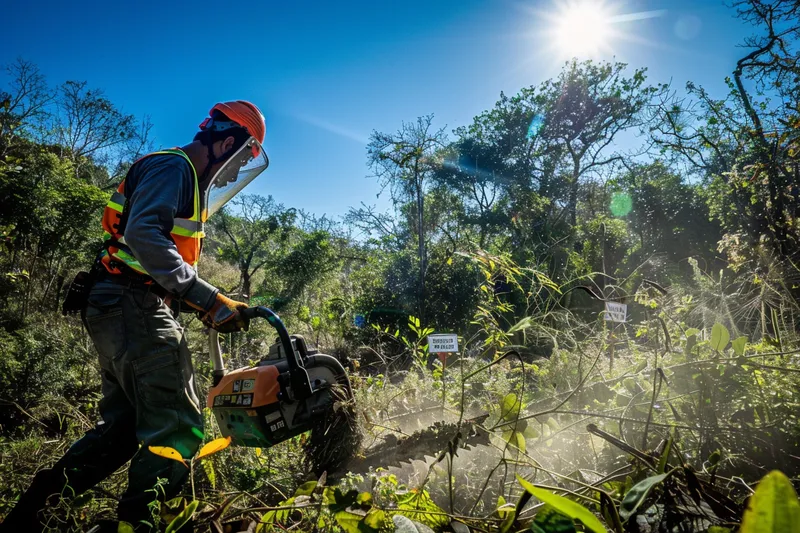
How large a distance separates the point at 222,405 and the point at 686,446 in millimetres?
1881

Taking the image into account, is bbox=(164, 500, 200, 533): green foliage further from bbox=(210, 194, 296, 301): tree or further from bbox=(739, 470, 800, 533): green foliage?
bbox=(210, 194, 296, 301): tree

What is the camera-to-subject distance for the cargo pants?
5.14 feet

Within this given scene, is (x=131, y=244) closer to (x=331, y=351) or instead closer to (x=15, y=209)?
(x=331, y=351)

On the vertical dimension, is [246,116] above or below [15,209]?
below

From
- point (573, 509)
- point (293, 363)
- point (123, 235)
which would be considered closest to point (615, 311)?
point (293, 363)

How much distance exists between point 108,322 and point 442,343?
1.63 m

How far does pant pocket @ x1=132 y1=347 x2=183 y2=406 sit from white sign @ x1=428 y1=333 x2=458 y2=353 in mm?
1231

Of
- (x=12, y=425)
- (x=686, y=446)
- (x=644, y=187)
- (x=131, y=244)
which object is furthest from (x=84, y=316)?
(x=644, y=187)

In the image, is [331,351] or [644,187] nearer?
[331,351]

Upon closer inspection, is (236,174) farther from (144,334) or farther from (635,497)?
(635,497)

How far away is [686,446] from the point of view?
4.13 ft

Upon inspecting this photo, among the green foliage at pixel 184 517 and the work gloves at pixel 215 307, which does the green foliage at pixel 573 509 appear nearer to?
the green foliage at pixel 184 517

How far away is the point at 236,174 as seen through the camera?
2.49 metres

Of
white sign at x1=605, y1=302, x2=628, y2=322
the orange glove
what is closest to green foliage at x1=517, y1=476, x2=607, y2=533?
the orange glove
